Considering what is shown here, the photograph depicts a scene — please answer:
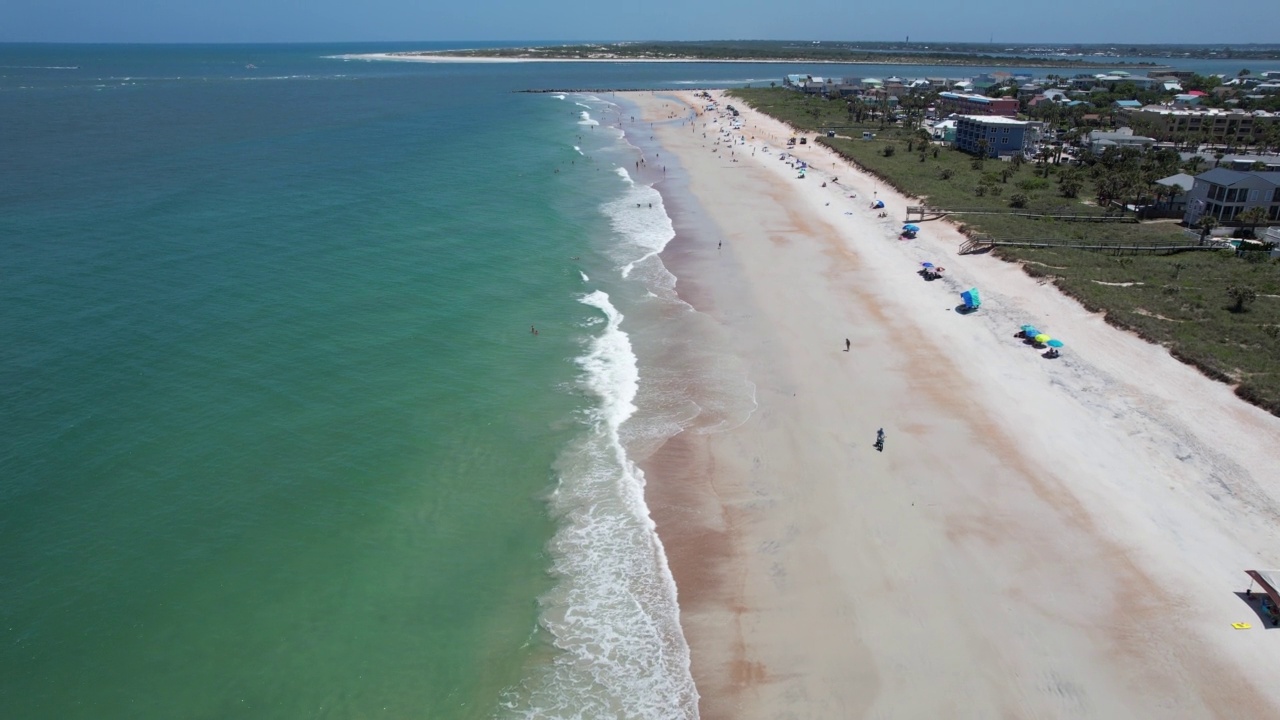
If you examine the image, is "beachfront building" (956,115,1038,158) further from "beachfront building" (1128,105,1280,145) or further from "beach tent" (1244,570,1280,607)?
"beach tent" (1244,570,1280,607)

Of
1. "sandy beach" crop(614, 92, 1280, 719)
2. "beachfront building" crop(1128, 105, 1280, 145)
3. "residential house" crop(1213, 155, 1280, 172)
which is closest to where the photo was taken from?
"sandy beach" crop(614, 92, 1280, 719)

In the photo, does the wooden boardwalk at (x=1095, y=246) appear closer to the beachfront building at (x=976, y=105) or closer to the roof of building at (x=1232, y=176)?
the roof of building at (x=1232, y=176)

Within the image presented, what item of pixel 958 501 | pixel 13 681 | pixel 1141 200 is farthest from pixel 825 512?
pixel 1141 200

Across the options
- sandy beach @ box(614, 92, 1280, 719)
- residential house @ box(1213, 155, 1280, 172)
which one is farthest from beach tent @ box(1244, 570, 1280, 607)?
residential house @ box(1213, 155, 1280, 172)

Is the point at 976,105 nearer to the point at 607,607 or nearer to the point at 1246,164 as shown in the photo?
the point at 1246,164

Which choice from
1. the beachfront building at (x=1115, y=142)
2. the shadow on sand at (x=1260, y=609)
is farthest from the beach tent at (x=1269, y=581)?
the beachfront building at (x=1115, y=142)

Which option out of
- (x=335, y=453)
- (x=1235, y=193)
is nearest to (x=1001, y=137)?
(x=1235, y=193)
